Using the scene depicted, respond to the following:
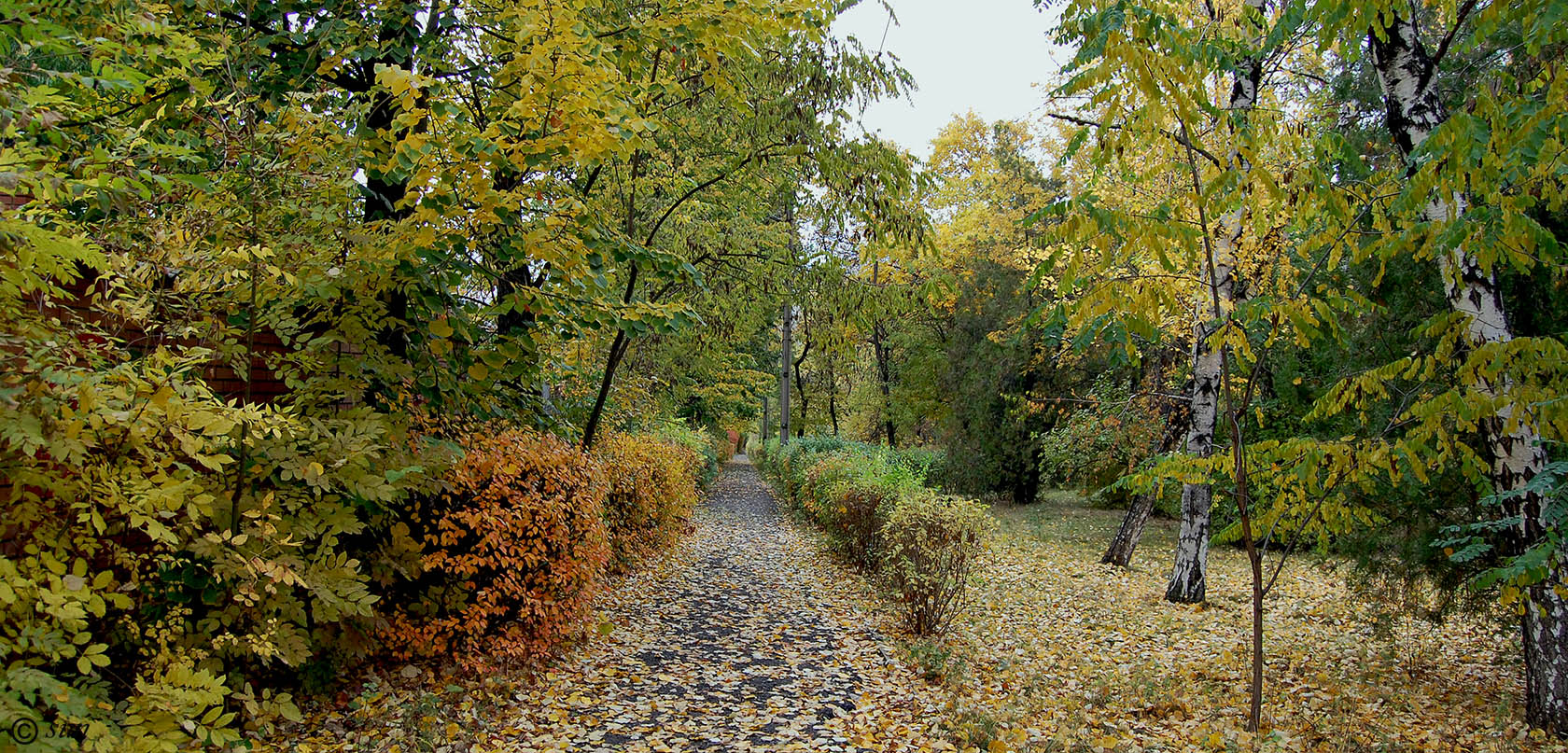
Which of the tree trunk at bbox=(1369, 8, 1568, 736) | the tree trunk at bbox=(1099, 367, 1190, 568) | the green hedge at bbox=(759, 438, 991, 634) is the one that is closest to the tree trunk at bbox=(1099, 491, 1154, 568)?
the tree trunk at bbox=(1099, 367, 1190, 568)

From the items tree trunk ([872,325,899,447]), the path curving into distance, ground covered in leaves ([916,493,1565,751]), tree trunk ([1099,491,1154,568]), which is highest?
tree trunk ([872,325,899,447])

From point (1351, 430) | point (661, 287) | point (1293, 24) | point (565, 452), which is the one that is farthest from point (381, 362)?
point (1351, 430)

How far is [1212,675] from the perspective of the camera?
17.7 ft

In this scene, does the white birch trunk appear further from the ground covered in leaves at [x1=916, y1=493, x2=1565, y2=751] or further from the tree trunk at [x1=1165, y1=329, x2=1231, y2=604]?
the ground covered in leaves at [x1=916, y1=493, x2=1565, y2=751]

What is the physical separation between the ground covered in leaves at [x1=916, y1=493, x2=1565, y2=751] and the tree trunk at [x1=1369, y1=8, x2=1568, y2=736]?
1.06ft

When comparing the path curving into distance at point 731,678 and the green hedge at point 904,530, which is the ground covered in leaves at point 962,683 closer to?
the path curving into distance at point 731,678

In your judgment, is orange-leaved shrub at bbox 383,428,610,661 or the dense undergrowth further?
orange-leaved shrub at bbox 383,428,610,661

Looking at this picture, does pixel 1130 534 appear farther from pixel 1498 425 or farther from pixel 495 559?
pixel 495 559

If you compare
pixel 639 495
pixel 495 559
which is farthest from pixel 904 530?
pixel 639 495

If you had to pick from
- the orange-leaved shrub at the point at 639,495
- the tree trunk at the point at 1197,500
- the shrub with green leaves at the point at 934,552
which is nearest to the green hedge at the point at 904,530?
the shrub with green leaves at the point at 934,552

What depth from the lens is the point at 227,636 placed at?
272cm

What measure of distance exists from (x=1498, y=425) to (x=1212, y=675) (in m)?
2.44

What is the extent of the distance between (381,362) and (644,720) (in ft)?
7.99

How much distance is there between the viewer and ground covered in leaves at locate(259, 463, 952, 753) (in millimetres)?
3922
